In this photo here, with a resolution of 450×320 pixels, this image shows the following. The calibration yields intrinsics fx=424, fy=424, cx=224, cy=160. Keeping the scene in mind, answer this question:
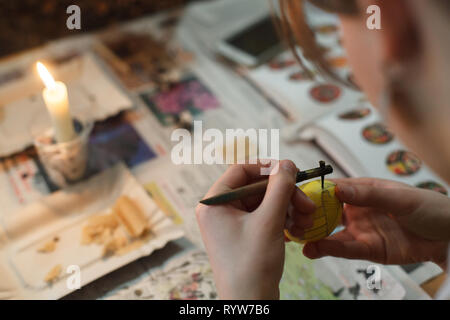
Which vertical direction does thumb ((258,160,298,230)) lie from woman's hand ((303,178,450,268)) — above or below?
above

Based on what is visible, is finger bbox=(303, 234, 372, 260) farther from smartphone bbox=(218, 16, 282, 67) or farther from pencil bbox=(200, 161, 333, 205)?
smartphone bbox=(218, 16, 282, 67)

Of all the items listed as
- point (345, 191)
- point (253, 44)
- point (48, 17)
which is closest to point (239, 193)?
point (345, 191)

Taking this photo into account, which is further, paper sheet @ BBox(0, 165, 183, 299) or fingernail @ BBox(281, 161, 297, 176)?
paper sheet @ BBox(0, 165, 183, 299)

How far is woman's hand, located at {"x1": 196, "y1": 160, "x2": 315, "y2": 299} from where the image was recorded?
1.40 feet

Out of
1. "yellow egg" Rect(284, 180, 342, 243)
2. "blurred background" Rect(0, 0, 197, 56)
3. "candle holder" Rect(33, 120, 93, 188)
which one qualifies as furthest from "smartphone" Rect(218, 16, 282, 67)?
"yellow egg" Rect(284, 180, 342, 243)

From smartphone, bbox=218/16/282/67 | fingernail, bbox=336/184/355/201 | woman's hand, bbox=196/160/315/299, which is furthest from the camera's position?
smartphone, bbox=218/16/282/67

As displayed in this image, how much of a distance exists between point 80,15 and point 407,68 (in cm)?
91

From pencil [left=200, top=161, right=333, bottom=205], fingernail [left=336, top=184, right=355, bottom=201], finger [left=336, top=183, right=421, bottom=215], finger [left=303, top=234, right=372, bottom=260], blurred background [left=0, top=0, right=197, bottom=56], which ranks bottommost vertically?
finger [left=303, top=234, right=372, bottom=260]

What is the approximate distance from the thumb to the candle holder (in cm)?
39

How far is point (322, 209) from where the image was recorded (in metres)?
0.52

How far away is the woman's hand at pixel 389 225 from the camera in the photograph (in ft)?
1.80

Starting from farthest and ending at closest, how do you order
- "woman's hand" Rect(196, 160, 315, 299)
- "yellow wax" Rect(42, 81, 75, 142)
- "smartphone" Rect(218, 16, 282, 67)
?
"smartphone" Rect(218, 16, 282, 67)
"yellow wax" Rect(42, 81, 75, 142)
"woman's hand" Rect(196, 160, 315, 299)

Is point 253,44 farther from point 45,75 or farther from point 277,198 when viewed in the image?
point 277,198
